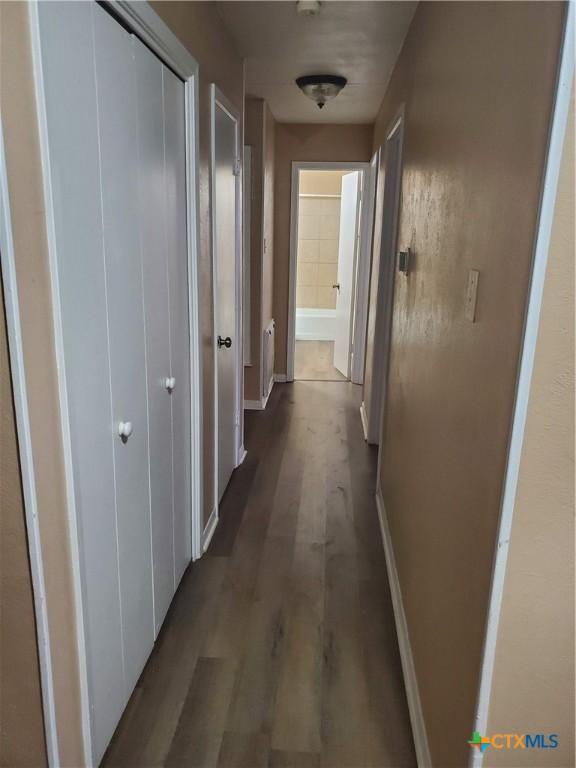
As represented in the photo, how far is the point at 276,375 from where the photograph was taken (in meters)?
5.80

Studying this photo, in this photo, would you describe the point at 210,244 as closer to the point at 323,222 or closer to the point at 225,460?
the point at 225,460

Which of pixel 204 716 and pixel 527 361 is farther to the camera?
pixel 204 716

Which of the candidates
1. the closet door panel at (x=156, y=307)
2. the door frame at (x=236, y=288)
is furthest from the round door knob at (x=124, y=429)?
the door frame at (x=236, y=288)

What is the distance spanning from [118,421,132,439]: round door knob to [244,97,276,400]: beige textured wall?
308cm

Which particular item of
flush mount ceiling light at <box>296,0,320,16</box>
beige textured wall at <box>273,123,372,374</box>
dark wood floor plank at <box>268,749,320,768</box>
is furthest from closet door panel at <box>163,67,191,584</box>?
beige textured wall at <box>273,123,372,374</box>

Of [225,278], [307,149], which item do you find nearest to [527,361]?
[225,278]

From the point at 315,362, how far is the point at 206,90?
461 cm

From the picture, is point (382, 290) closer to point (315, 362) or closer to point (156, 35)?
point (156, 35)

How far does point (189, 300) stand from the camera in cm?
227

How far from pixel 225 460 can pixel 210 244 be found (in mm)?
1264

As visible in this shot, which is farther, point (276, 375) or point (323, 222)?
point (323, 222)

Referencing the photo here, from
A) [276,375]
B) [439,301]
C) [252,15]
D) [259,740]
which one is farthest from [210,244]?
[276,375]

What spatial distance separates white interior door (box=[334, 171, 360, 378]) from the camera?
558cm

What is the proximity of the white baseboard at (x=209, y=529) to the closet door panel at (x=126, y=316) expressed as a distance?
762 mm
